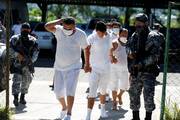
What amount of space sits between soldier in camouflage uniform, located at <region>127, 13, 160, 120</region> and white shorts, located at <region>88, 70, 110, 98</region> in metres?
1.10

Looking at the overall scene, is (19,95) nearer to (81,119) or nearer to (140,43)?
(81,119)

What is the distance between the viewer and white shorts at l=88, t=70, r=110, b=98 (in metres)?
9.85

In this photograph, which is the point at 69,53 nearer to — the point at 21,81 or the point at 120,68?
the point at 120,68

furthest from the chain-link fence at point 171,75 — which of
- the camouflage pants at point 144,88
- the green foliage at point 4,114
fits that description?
the green foliage at point 4,114

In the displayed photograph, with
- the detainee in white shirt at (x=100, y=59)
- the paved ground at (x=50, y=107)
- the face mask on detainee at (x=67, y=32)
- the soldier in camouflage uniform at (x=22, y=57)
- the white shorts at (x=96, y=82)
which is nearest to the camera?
the face mask on detainee at (x=67, y=32)

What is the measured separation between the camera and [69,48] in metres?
9.62

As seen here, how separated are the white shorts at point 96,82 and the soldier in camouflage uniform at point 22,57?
75.1 inches

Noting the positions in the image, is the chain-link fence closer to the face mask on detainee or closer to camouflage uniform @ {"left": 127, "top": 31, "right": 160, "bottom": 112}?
camouflage uniform @ {"left": 127, "top": 31, "right": 160, "bottom": 112}

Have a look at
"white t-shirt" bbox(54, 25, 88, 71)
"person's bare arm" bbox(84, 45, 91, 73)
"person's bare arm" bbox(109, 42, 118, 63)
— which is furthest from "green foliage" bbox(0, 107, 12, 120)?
"person's bare arm" bbox(109, 42, 118, 63)

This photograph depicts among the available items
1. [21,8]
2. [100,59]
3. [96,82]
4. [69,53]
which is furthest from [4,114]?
[21,8]

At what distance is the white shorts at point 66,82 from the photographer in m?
9.64

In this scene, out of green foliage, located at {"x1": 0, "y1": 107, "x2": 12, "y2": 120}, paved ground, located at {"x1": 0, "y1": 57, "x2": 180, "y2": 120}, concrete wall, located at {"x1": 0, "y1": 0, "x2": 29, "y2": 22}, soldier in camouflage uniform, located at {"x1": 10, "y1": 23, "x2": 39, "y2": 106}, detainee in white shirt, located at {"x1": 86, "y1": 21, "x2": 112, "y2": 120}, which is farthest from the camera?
concrete wall, located at {"x1": 0, "y1": 0, "x2": 29, "y2": 22}

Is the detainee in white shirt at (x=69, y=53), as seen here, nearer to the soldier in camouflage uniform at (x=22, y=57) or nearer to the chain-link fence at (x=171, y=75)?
the chain-link fence at (x=171, y=75)

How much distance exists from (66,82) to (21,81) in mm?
2107
